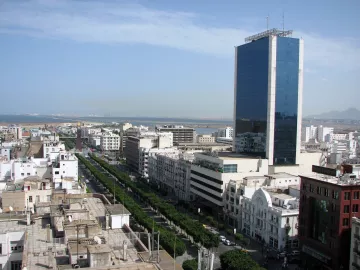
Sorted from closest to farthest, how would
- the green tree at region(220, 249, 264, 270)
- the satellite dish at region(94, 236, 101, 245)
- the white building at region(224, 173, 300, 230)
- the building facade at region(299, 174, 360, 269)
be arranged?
the satellite dish at region(94, 236, 101, 245) < the green tree at region(220, 249, 264, 270) < the building facade at region(299, 174, 360, 269) < the white building at region(224, 173, 300, 230)

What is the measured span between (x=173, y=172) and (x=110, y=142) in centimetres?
7190

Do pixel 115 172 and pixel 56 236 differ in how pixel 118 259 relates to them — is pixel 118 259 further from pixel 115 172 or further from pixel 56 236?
pixel 115 172

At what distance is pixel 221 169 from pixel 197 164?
712 centimetres

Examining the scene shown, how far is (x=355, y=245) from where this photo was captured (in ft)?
87.7

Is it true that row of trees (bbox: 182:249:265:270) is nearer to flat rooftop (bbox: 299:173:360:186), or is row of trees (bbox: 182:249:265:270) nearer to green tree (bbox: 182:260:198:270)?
green tree (bbox: 182:260:198:270)

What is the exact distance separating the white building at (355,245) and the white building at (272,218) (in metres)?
8.16

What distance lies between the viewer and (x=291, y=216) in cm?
3516

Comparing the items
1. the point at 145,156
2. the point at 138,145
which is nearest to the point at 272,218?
the point at 145,156

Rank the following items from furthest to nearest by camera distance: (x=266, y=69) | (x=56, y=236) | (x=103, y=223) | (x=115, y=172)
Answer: (x=115, y=172)
(x=266, y=69)
(x=103, y=223)
(x=56, y=236)

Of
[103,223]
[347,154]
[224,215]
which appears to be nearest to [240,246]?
[224,215]

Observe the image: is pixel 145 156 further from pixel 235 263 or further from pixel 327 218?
pixel 235 263

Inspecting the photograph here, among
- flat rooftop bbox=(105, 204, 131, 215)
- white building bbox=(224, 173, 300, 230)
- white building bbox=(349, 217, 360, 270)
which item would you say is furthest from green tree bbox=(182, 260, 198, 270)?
white building bbox=(224, 173, 300, 230)

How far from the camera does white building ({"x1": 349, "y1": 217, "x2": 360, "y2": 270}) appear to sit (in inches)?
1040

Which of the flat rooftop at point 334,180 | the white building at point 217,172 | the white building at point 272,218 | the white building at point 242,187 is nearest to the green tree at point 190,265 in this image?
the white building at point 272,218
